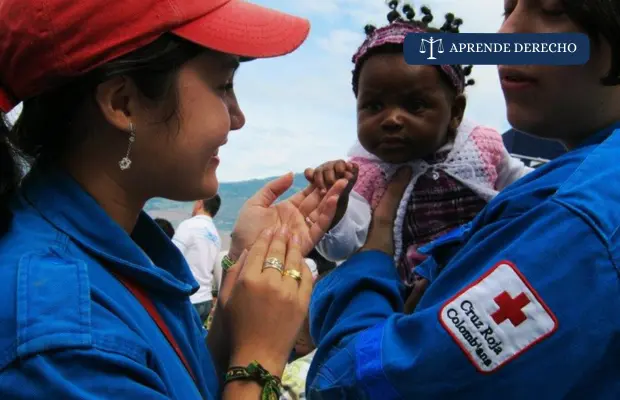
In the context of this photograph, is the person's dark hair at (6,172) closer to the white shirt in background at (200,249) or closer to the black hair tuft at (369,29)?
the black hair tuft at (369,29)

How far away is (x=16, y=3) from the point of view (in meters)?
0.93

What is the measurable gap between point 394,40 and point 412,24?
150 millimetres

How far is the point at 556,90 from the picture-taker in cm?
108

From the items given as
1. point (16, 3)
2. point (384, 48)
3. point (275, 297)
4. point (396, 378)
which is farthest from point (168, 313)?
point (384, 48)

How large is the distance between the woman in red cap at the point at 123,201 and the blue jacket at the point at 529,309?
0.28 metres

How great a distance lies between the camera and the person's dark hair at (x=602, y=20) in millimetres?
997

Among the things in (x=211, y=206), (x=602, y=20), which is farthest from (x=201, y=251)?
(x=602, y=20)

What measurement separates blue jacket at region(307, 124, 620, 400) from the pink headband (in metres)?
0.86

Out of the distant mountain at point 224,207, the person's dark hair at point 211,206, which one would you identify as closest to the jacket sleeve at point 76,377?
the person's dark hair at point 211,206

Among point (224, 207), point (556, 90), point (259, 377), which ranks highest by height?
point (556, 90)

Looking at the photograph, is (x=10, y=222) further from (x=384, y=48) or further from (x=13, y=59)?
(x=384, y=48)

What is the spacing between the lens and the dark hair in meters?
1.85

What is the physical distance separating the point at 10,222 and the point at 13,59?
28cm

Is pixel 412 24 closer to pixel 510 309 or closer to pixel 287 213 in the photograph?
pixel 287 213
